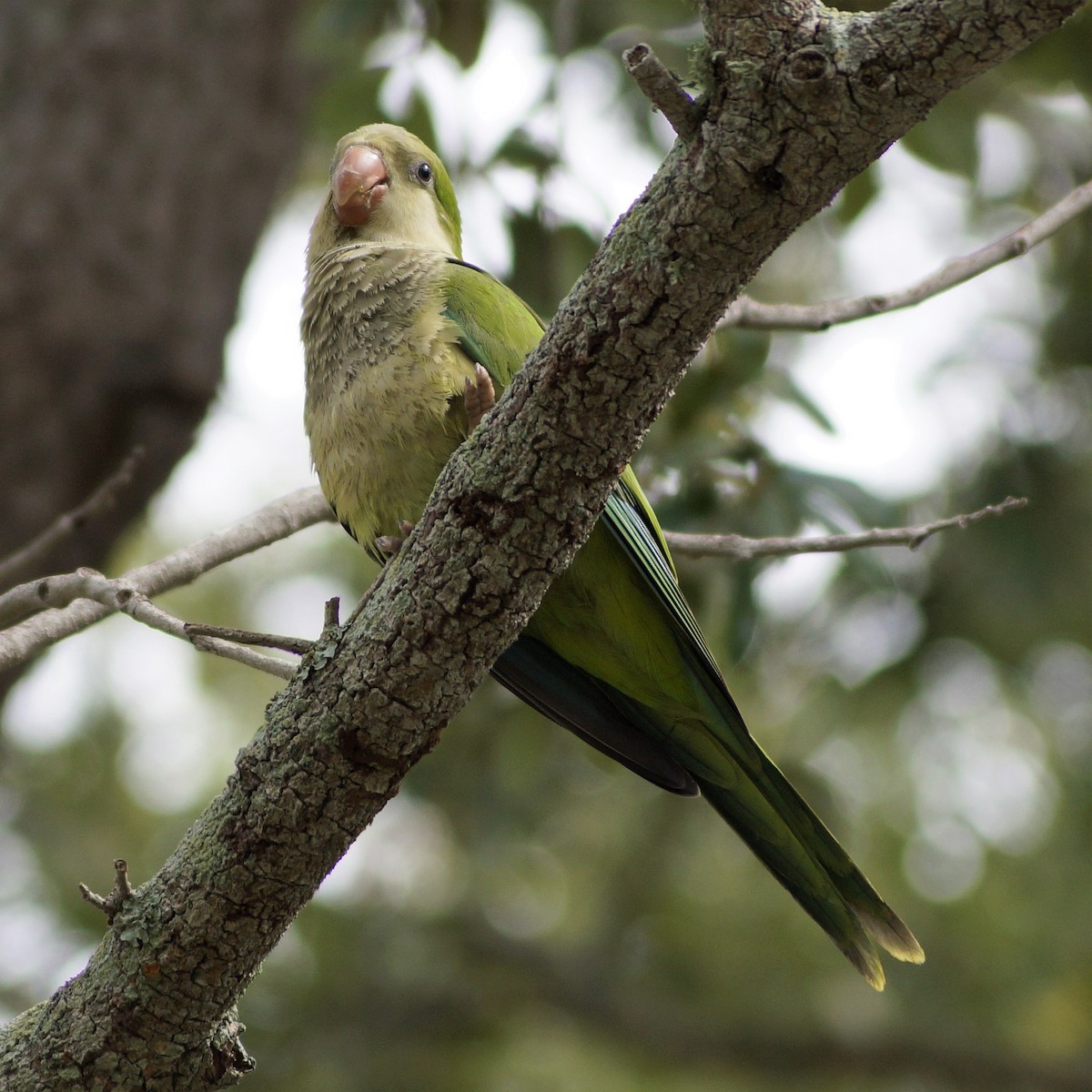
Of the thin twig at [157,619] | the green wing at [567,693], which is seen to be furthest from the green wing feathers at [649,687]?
the thin twig at [157,619]

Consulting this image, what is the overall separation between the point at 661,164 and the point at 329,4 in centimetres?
289

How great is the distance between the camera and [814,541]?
8.45ft

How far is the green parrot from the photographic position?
2.63 meters

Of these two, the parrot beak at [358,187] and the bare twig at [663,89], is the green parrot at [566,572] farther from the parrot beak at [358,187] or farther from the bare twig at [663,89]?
the bare twig at [663,89]

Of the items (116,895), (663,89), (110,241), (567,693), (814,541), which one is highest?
(110,241)

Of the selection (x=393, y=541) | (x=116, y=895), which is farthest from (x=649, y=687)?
(x=116, y=895)

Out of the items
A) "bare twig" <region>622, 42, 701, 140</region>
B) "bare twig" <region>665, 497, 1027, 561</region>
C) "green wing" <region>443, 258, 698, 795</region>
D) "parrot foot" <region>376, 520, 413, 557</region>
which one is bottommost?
"bare twig" <region>622, 42, 701, 140</region>

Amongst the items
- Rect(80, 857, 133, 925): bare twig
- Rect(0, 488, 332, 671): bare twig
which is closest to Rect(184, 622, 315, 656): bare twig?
Rect(0, 488, 332, 671): bare twig

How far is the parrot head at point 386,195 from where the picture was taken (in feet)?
11.3

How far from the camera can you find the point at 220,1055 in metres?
2.10

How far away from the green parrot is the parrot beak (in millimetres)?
413

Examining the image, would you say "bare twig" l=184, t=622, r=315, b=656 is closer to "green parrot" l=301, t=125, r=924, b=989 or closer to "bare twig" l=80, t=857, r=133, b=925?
"bare twig" l=80, t=857, r=133, b=925

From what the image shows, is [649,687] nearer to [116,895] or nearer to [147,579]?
[147,579]

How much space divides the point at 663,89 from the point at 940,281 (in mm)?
1612
